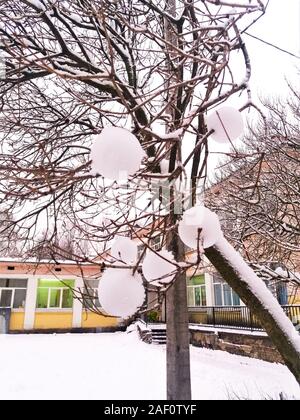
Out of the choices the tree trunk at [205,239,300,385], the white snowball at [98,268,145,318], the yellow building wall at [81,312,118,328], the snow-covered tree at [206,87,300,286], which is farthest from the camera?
the yellow building wall at [81,312,118,328]

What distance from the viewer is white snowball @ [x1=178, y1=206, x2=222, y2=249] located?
1282mm

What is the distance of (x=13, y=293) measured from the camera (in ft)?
64.5

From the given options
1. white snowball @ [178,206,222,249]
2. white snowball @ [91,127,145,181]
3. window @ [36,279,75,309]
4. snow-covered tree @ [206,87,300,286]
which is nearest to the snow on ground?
snow-covered tree @ [206,87,300,286]

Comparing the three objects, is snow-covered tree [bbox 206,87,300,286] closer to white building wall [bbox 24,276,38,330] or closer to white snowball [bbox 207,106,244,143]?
white snowball [bbox 207,106,244,143]

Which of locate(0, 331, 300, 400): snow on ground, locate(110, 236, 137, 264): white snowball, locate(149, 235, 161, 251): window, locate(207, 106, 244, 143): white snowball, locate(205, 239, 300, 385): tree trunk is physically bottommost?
locate(0, 331, 300, 400): snow on ground

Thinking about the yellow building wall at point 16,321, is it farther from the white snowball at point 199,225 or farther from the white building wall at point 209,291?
the white snowball at point 199,225

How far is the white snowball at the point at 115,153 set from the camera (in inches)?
42.8

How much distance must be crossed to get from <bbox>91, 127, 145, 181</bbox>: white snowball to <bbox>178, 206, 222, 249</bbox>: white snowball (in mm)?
341

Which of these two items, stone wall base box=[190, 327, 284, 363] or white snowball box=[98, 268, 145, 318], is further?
stone wall base box=[190, 327, 284, 363]

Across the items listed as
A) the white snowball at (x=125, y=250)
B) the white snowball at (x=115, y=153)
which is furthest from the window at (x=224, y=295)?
the white snowball at (x=115, y=153)

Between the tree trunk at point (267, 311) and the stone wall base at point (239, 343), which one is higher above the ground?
the tree trunk at point (267, 311)

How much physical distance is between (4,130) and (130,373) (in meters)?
7.90

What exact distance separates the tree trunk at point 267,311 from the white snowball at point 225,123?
1.22m

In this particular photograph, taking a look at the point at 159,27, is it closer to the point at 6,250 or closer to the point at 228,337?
the point at 6,250
